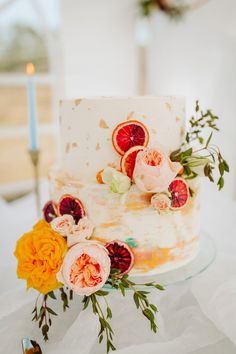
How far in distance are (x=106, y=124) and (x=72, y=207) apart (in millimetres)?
197

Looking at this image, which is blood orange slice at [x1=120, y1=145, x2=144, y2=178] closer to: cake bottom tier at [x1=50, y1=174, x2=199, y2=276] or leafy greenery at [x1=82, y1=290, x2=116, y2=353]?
cake bottom tier at [x1=50, y1=174, x2=199, y2=276]

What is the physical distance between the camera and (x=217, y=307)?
63 centimetres

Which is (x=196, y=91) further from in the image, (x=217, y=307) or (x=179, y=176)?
(x=217, y=307)

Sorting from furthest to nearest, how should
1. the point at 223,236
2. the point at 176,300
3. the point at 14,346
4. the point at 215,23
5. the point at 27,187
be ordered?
the point at 27,187 → the point at 215,23 → the point at 223,236 → the point at 176,300 → the point at 14,346

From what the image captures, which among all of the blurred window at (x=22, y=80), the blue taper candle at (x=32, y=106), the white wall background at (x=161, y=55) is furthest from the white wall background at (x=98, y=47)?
the blue taper candle at (x=32, y=106)

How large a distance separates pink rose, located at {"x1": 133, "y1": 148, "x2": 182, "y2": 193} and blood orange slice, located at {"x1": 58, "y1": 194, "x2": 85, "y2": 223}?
0.15 m

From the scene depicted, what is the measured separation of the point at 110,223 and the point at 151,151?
7.1 inches

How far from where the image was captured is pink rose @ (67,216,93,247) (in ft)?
2.04

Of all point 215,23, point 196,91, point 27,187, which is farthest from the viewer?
point 27,187

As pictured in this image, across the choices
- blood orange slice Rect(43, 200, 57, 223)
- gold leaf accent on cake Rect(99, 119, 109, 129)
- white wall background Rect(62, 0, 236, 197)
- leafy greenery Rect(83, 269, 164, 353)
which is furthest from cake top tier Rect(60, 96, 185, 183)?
white wall background Rect(62, 0, 236, 197)

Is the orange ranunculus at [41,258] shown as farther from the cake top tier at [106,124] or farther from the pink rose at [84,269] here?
the cake top tier at [106,124]

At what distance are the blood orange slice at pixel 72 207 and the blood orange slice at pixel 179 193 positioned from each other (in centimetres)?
20

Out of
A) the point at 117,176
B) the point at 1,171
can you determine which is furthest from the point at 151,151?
the point at 1,171

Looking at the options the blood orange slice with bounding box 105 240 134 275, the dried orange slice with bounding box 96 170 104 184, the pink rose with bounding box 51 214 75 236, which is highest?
the dried orange slice with bounding box 96 170 104 184
